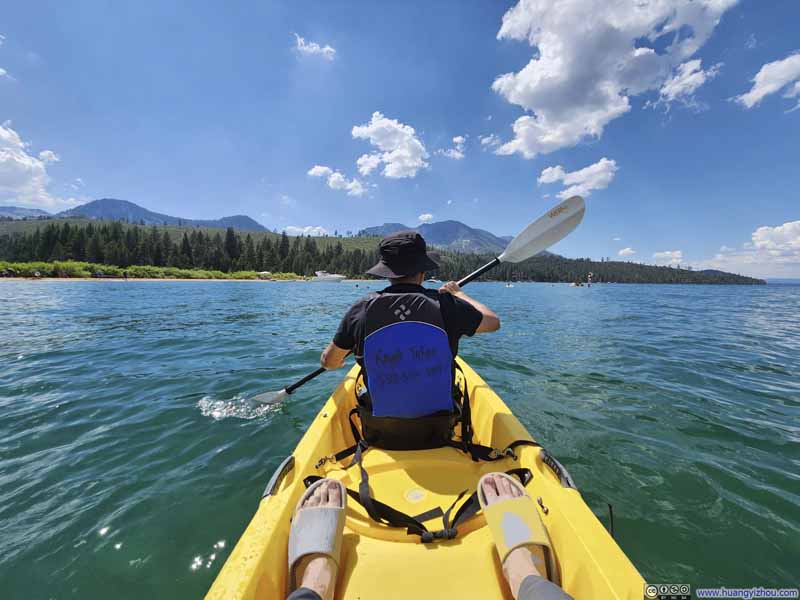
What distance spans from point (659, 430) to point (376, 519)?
5.48m

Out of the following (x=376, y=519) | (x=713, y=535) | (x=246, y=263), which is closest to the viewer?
(x=376, y=519)

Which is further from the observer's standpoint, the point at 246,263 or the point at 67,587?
the point at 246,263

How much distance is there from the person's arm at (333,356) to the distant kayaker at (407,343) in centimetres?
19

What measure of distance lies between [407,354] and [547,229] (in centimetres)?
491

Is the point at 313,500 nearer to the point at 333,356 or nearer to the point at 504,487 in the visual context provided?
the point at 504,487

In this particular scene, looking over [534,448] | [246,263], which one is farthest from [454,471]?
[246,263]

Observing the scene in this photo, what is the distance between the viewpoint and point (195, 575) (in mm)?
2855

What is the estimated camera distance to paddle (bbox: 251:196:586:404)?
249 inches

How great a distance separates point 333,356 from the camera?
3.46m

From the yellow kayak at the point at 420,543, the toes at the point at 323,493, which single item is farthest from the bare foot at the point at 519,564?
the toes at the point at 323,493

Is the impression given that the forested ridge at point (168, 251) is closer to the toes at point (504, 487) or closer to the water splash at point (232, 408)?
the water splash at point (232, 408)

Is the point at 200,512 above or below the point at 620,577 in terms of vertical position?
below

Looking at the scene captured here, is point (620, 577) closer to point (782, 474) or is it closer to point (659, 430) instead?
point (782, 474)

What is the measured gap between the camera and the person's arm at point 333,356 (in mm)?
3374
